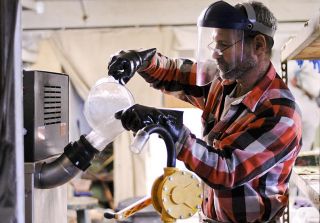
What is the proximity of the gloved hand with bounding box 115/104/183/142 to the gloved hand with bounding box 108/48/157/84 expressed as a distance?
0.95 feet

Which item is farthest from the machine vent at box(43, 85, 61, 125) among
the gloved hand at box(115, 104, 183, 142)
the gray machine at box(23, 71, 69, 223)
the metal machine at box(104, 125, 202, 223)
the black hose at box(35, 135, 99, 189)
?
the metal machine at box(104, 125, 202, 223)

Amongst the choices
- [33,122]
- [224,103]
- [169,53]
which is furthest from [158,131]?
[169,53]

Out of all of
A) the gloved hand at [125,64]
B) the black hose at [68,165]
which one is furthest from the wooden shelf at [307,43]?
the black hose at [68,165]

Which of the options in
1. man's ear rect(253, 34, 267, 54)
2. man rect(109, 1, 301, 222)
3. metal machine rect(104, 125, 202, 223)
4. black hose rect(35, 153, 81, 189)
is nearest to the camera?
metal machine rect(104, 125, 202, 223)

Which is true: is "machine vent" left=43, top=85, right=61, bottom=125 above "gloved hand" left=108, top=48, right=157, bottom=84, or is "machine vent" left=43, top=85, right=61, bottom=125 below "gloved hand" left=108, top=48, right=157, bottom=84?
below

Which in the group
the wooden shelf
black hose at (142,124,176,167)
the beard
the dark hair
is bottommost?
black hose at (142,124,176,167)

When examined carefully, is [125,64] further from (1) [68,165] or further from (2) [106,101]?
(1) [68,165]

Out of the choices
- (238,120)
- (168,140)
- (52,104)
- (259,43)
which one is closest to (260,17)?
(259,43)

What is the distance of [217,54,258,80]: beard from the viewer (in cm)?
120

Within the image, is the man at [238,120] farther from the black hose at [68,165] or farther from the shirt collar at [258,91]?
the black hose at [68,165]

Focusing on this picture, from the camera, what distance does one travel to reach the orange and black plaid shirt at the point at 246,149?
95cm

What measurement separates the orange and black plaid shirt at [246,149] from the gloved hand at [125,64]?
4.7 inches

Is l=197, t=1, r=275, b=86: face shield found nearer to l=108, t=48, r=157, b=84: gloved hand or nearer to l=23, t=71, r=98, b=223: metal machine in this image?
l=108, t=48, r=157, b=84: gloved hand

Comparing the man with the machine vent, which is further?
the machine vent
